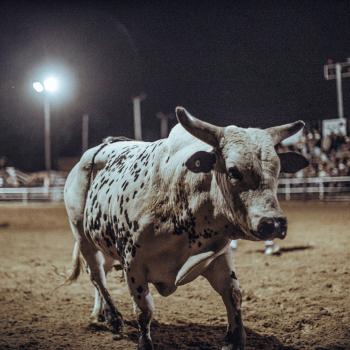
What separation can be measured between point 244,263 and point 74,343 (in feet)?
11.6

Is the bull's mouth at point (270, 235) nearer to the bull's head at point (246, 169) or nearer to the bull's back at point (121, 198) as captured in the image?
the bull's head at point (246, 169)

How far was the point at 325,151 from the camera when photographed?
15062 millimetres

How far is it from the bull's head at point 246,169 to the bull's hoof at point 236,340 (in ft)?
2.55

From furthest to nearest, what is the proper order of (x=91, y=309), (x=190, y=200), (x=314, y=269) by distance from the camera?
→ (x=314, y=269) → (x=91, y=309) → (x=190, y=200)

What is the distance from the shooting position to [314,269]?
5699mm

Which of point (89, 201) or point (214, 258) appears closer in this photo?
point (214, 258)

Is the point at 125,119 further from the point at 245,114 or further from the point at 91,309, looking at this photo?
the point at 91,309

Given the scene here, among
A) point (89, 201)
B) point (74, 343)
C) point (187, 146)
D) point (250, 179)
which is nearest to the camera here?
point (250, 179)

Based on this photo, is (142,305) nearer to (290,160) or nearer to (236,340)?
(236,340)

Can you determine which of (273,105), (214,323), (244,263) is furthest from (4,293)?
(273,105)

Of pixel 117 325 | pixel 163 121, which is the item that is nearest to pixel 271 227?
pixel 117 325

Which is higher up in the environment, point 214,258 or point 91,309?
point 214,258

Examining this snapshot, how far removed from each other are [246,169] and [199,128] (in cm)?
38

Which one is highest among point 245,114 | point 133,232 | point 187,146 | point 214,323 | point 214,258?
point 245,114
